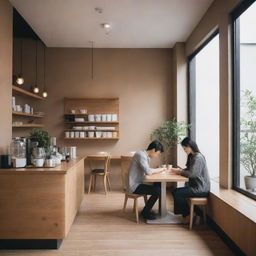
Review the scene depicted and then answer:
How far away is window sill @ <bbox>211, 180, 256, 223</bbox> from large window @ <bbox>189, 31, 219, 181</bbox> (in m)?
1.32

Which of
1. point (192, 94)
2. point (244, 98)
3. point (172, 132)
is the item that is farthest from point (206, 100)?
point (244, 98)

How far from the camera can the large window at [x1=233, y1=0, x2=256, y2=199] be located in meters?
3.51

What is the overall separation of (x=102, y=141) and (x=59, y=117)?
3.96ft

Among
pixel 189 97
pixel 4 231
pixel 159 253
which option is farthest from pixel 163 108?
pixel 4 231

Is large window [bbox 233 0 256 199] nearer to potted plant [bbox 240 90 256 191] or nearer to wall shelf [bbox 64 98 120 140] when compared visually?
potted plant [bbox 240 90 256 191]

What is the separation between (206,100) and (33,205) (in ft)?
13.4

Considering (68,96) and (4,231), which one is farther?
(68,96)

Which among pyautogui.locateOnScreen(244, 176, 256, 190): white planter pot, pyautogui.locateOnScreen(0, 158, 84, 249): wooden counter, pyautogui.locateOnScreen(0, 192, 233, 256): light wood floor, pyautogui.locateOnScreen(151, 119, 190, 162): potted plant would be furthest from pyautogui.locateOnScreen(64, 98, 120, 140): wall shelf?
pyautogui.locateOnScreen(244, 176, 256, 190): white planter pot

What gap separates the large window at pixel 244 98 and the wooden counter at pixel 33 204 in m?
2.28

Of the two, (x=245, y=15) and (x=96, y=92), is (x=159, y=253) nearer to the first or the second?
(x=245, y=15)

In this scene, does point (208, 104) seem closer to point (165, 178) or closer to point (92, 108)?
point (165, 178)

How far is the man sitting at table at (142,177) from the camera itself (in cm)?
436

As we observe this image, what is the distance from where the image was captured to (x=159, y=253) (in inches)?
126

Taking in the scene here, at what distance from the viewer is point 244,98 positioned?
371cm
